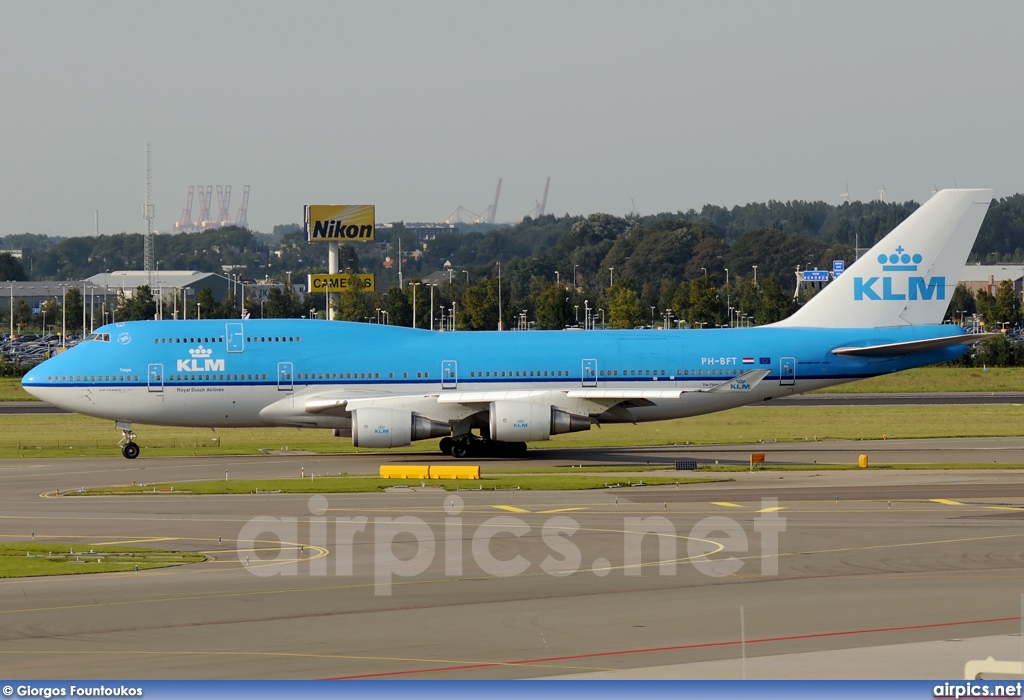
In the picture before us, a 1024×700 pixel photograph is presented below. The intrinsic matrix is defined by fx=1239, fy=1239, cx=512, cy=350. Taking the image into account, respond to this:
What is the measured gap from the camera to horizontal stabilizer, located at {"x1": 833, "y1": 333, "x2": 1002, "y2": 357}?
43750 mm

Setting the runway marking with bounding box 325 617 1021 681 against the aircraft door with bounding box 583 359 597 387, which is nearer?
the runway marking with bounding box 325 617 1021 681

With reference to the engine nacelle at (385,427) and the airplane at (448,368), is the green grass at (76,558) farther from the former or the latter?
the airplane at (448,368)

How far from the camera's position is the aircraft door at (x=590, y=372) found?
44.6m

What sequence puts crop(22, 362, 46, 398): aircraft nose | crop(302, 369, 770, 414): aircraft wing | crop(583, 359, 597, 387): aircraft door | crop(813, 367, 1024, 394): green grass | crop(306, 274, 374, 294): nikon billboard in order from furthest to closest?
crop(306, 274, 374, 294): nikon billboard
crop(813, 367, 1024, 394): green grass
crop(583, 359, 597, 387): aircraft door
crop(22, 362, 46, 398): aircraft nose
crop(302, 369, 770, 414): aircraft wing

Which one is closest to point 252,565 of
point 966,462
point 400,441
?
point 400,441

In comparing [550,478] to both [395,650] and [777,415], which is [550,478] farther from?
[777,415]

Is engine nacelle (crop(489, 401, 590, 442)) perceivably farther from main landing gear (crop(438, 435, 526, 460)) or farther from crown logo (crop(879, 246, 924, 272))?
crown logo (crop(879, 246, 924, 272))

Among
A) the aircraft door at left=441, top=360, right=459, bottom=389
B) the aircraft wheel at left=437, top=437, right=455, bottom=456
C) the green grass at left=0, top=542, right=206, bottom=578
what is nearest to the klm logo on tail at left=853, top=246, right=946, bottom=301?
the aircraft door at left=441, top=360, right=459, bottom=389

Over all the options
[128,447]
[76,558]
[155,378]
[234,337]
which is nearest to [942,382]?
[234,337]

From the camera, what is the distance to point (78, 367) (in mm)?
44469

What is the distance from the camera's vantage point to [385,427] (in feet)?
139

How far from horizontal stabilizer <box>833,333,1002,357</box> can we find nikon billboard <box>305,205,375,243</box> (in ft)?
268

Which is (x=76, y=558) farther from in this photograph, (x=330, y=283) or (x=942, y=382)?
(x=330, y=283)

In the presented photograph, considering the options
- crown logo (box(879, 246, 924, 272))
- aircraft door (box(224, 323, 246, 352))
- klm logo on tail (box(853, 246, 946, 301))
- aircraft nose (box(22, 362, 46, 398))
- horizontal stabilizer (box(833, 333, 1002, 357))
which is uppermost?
crown logo (box(879, 246, 924, 272))
